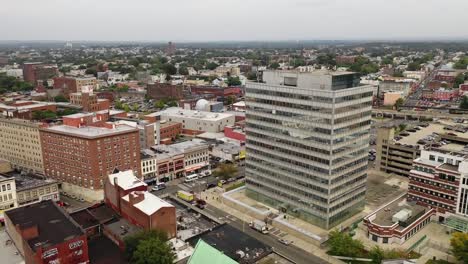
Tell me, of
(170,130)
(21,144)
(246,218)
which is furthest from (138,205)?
(170,130)

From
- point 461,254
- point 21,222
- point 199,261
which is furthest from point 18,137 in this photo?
point 461,254

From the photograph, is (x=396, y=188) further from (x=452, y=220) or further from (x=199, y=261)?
(x=199, y=261)

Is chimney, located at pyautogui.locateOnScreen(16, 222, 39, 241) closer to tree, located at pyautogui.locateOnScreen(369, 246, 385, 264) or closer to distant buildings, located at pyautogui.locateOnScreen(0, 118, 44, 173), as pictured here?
distant buildings, located at pyautogui.locateOnScreen(0, 118, 44, 173)

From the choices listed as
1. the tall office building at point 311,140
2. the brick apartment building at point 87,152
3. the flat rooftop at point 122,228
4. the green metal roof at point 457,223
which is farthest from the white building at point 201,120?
the green metal roof at point 457,223

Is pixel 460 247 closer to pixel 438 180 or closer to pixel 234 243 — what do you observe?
pixel 438 180

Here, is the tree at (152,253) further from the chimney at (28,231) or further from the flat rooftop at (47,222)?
the chimney at (28,231)

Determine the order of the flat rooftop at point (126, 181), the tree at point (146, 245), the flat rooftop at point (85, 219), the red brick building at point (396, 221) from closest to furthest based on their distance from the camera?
the tree at point (146, 245), the red brick building at point (396, 221), the flat rooftop at point (85, 219), the flat rooftop at point (126, 181)

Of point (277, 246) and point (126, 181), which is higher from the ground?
point (126, 181)
